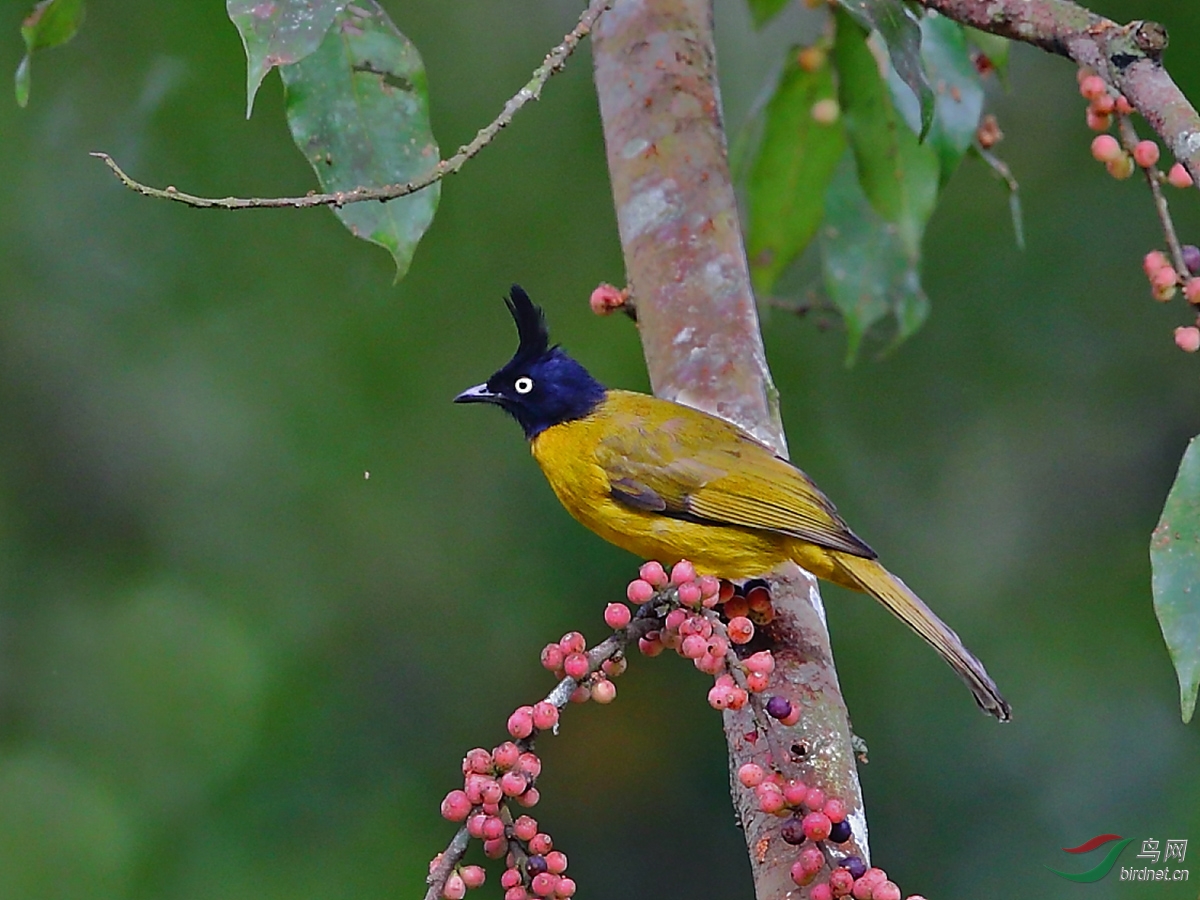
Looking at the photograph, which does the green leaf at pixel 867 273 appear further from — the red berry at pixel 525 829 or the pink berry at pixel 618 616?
the red berry at pixel 525 829

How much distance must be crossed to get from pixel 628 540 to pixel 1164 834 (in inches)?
80.4

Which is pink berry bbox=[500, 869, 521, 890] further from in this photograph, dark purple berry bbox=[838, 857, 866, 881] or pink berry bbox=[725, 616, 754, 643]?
pink berry bbox=[725, 616, 754, 643]

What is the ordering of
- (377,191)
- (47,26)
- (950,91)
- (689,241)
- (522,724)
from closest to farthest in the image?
1. (522,724)
2. (377,191)
3. (47,26)
4. (689,241)
5. (950,91)

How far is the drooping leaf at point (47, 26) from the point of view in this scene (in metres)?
2.66

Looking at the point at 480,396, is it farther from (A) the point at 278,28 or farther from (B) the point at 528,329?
(A) the point at 278,28

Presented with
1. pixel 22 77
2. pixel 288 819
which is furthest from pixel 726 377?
pixel 288 819

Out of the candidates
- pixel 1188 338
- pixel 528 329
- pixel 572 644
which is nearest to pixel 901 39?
pixel 1188 338

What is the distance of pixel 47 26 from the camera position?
8.80ft

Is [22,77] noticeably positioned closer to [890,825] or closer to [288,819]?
[288,819]

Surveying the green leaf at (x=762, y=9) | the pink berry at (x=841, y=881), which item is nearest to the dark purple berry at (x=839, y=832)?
the pink berry at (x=841, y=881)

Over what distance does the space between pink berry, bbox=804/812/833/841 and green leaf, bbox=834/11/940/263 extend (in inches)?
81.3

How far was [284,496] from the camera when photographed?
4.87 m

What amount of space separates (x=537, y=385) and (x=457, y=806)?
2012mm

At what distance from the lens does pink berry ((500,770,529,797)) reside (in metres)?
1.53
